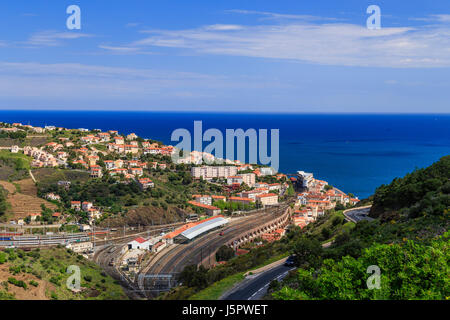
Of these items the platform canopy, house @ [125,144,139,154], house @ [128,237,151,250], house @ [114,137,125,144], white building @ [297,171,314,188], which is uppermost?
house @ [114,137,125,144]

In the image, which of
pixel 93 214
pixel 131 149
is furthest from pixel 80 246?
pixel 131 149

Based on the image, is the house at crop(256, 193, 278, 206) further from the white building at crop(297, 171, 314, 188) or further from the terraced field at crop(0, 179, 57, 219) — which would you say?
the terraced field at crop(0, 179, 57, 219)

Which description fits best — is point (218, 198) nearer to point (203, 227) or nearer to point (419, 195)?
point (203, 227)

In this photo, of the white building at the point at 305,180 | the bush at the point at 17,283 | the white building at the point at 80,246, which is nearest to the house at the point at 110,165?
the white building at the point at 80,246

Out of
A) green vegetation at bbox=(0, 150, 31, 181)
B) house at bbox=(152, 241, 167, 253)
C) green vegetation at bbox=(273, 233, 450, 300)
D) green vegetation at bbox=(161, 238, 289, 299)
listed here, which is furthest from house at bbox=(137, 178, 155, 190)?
green vegetation at bbox=(273, 233, 450, 300)
